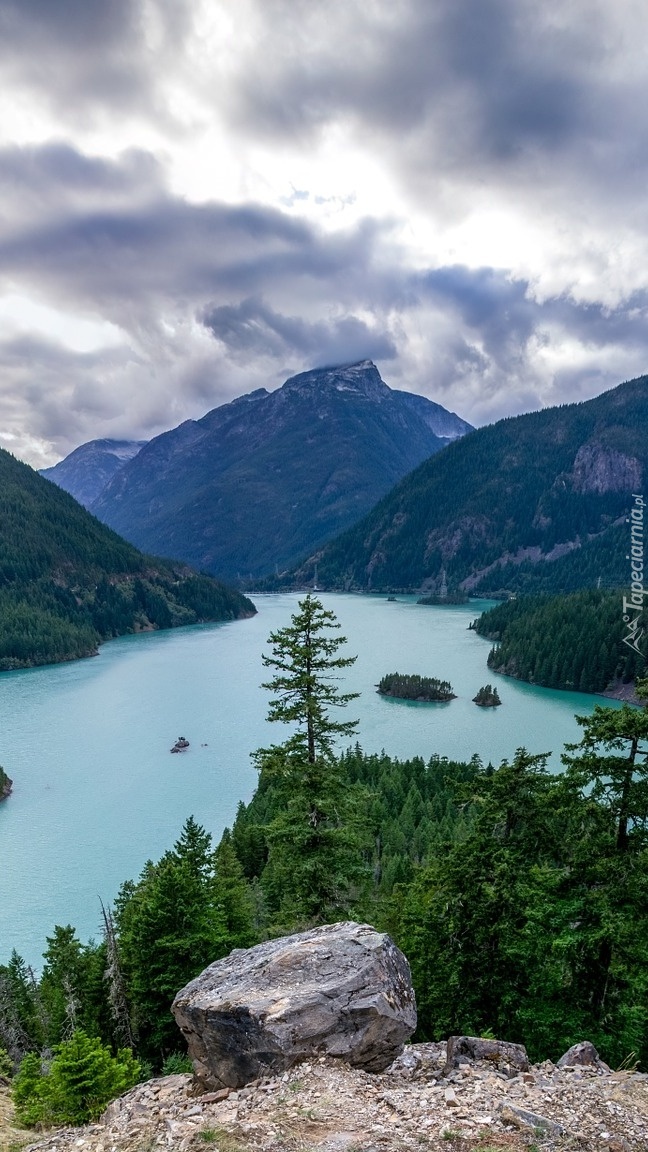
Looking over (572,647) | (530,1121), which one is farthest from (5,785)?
(572,647)

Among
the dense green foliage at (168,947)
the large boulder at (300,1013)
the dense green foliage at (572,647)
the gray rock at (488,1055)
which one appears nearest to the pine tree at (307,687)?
the large boulder at (300,1013)

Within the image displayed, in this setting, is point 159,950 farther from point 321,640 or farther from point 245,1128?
point 245,1128

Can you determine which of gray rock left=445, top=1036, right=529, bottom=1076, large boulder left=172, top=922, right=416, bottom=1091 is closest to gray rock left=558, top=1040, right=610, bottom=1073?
gray rock left=445, top=1036, right=529, bottom=1076

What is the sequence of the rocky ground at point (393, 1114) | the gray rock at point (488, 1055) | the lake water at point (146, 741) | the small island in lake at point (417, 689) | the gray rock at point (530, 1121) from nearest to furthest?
the rocky ground at point (393, 1114)
the gray rock at point (530, 1121)
the gray rock at point (488, 1055)
the lake water at point (146, 741)
the small island in lake at point (417, 689)

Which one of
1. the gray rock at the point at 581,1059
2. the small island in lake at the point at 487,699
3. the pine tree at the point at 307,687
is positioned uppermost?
the pine tree at the point at 307,687

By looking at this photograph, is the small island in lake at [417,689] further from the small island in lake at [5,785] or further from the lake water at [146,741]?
the small island in lake at [5,785]

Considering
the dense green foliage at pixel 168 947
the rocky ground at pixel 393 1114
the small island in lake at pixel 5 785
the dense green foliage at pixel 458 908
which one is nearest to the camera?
the rocky ground at pixel 393 1114

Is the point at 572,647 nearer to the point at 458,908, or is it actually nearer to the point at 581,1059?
the point at 458,908
